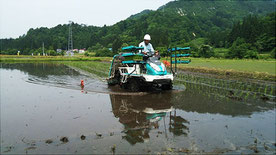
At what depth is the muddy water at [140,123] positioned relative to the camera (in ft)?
14.1

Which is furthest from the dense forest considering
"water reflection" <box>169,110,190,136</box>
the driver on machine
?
"water reflection" <box>169,110,190,136</box>

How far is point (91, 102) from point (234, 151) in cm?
567

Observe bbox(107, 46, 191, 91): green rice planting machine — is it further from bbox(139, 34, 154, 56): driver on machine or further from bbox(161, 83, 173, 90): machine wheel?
→ bbox(139, 34, 154, 56): driver on machine

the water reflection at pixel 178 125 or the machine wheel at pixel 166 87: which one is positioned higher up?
the machine wheel at pixel 166 87

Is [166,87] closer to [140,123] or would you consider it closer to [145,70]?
[145,70]

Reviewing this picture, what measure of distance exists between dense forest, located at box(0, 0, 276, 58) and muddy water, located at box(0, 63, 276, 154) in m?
38.3

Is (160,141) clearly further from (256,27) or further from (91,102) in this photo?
(256,27)

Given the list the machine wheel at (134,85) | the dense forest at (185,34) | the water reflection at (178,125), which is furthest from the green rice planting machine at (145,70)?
the dense forest at (185,34)

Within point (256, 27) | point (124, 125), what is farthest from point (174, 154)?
point (256, 27)

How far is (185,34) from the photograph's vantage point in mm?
87188

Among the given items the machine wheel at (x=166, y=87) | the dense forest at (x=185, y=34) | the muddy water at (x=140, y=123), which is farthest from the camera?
the dense forest at (x=185, y=34)

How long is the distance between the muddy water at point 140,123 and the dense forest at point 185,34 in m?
38.3

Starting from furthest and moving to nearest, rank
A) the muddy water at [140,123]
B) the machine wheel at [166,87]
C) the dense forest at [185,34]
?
the dense forest at [185,34] → the machine wheel at [166,87] → the muddy water at [140,123]

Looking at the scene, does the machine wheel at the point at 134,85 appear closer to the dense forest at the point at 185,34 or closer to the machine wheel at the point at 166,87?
the machine wheel at the point at 166,87
